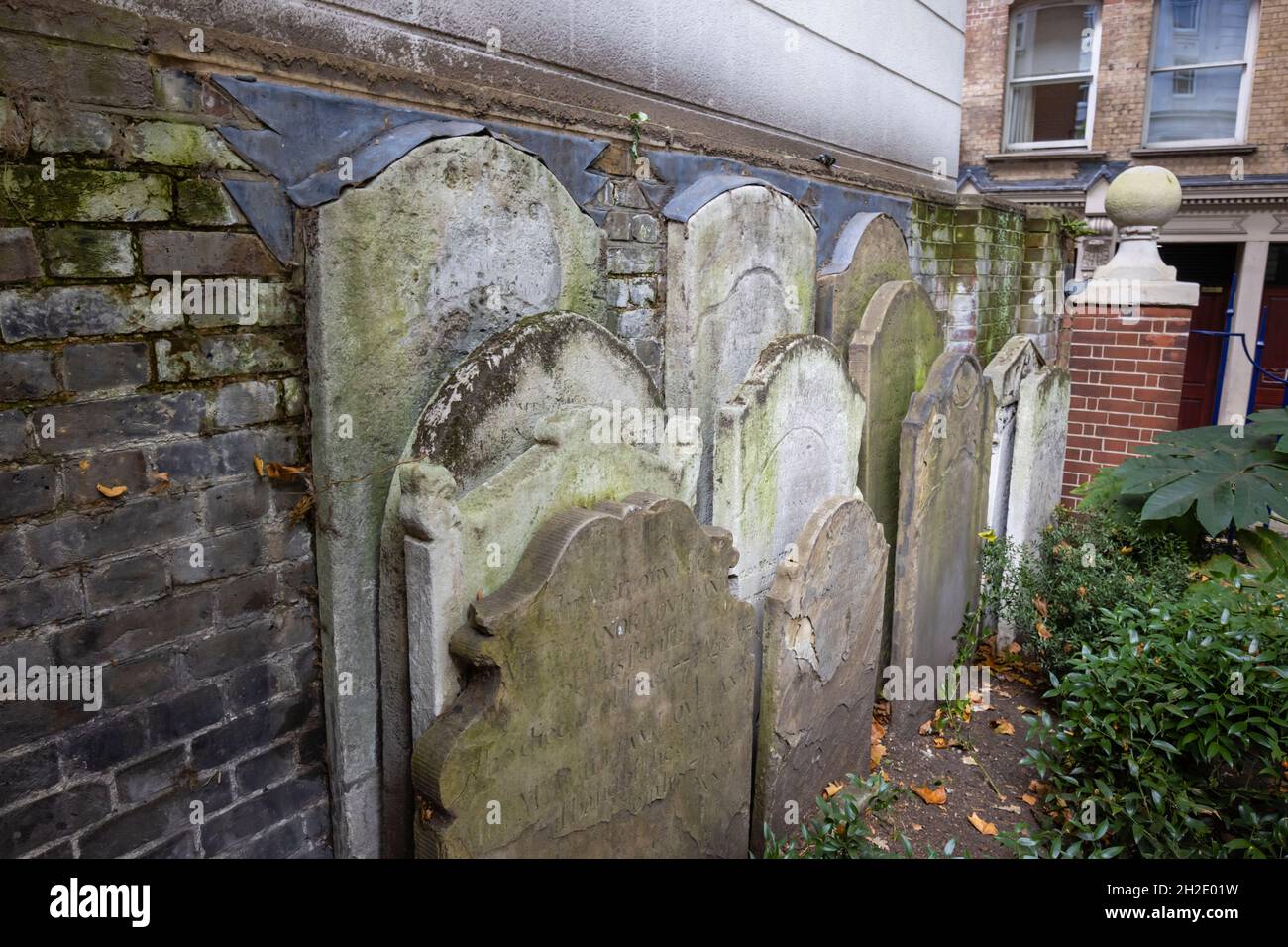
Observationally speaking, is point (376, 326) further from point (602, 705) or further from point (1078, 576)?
point (1078, 576)

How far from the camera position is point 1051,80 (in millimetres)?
11656

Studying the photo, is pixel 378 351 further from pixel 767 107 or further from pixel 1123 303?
pixel 1123 303

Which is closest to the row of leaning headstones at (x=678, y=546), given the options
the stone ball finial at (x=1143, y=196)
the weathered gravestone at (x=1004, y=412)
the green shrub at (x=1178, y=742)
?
the weathered gravestone at (x=1004, y=412)

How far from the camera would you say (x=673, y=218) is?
10.6 ft

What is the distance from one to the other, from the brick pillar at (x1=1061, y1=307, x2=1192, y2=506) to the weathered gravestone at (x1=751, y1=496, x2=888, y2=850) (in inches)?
119

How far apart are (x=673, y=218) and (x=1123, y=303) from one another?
4.01 metres

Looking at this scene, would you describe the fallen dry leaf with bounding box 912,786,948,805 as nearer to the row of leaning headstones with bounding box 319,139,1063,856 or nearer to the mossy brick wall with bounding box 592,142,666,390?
the row of leaning headstones with bounding box 319,139,1063,856

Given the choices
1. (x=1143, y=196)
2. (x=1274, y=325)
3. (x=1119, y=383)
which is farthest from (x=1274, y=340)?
(x=1119, y=383)

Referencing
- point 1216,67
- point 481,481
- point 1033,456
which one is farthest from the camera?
point 1216,67

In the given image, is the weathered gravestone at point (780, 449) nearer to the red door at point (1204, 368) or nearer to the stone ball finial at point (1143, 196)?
the stone ball finial at point (1143, 196)

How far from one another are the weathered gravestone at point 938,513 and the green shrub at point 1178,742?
0.89 meters

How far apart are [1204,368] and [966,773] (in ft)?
30.8

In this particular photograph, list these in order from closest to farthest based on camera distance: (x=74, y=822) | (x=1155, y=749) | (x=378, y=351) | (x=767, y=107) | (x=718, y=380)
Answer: (x=74, y=822) < (x=378, y=351) < (x=1155, y=749) < (x=718, y=380) < (x=767, y=107)
